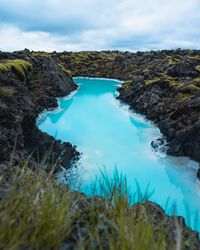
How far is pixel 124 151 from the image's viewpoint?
25594 mm

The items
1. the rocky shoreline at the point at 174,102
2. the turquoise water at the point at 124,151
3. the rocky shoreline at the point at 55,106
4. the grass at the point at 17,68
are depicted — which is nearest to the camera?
the rocky shoreline at the point at 55,106

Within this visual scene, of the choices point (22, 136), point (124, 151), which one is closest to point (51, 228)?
point (22, 136)

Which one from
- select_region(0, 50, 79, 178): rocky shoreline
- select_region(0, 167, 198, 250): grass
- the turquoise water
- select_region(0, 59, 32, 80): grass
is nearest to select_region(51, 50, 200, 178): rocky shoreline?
the turquoise water

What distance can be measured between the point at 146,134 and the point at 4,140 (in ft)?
61.4

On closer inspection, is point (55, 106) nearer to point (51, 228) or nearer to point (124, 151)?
point (124, 151)

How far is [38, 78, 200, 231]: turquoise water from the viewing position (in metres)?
18.1

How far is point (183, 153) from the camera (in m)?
24.0

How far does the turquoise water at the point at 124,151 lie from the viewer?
18141 millimetres

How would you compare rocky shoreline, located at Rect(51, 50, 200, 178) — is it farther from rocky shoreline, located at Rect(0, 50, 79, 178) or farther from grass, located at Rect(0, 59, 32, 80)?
grass, located at Rect(0, 59, 32, 80)

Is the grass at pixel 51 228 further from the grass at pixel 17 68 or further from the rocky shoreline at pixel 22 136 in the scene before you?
the grass at pixel 17 68

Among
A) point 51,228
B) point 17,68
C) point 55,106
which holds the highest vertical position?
point 17,68

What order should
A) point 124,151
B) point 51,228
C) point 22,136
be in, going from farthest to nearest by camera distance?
1. point 124,151
2. point 22,136
3. point 51,228

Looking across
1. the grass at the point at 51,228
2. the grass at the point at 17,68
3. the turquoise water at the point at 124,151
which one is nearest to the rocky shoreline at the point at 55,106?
the grass at the point at 17,68

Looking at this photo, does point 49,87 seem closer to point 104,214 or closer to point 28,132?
point 28,132
